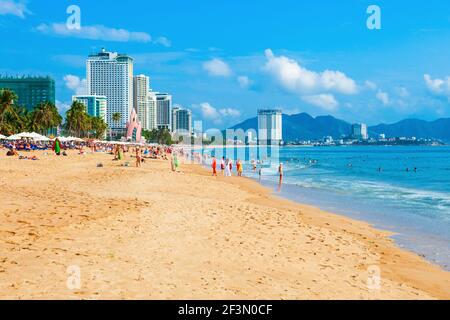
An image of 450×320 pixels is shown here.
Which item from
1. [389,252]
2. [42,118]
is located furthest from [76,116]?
[389,252]

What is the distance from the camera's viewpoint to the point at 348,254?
10.1 metres

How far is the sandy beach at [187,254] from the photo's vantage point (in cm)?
646

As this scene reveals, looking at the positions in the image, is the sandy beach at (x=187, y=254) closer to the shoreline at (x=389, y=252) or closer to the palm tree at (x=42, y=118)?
the shoreline at (x=389, y=252)

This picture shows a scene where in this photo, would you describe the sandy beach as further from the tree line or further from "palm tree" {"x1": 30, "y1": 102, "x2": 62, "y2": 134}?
"palm tree" {"x1": 30, "y1": 102, "x2": 62, "y2": 134}

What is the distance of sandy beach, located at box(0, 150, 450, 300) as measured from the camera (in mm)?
6457

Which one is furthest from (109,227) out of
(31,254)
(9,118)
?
(9,118)

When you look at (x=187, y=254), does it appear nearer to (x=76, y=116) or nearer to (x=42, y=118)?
(x=42, y=118)

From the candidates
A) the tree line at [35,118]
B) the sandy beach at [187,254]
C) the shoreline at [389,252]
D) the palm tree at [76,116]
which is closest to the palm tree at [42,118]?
the tree line at [35,118]

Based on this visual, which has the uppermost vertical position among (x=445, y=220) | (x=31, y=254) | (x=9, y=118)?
(x=9, y=118)

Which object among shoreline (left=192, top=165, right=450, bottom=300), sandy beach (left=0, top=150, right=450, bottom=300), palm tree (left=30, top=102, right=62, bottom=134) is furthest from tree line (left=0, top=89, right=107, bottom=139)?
shoreline (left=192, top=165, right=450, bottom=300)

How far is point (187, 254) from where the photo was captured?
28.2 ft

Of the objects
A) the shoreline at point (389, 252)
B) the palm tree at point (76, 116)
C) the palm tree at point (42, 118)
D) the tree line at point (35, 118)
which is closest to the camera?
the shoreline at point (389, 252)
